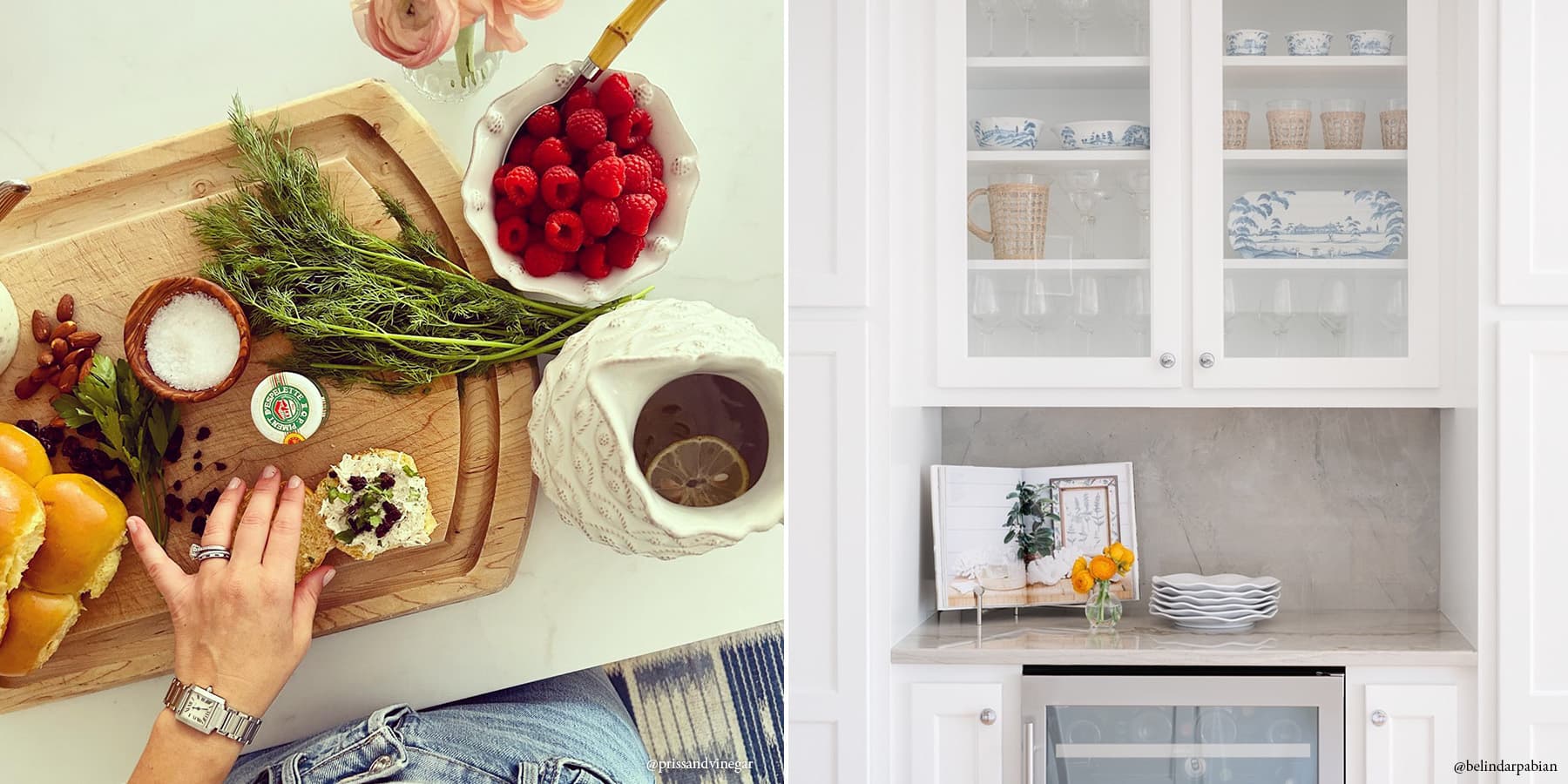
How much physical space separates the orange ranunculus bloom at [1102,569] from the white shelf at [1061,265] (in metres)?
0.54

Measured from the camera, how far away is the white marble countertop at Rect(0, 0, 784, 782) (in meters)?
1.06

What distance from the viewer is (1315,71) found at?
191 cm

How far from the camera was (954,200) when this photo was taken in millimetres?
A: 1877

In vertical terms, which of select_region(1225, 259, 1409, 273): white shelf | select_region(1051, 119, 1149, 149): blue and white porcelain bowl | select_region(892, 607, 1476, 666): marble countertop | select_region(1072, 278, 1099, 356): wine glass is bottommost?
select_region(892, 607, 1476, 666): marble countertop

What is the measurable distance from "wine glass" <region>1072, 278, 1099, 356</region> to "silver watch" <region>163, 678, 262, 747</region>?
147cm

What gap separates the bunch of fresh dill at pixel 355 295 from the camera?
1009mm

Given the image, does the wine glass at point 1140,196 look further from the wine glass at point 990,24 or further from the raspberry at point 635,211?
the raspberry at point 635,211

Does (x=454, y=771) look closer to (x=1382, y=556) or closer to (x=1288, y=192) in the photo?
(x=1288, y=192)

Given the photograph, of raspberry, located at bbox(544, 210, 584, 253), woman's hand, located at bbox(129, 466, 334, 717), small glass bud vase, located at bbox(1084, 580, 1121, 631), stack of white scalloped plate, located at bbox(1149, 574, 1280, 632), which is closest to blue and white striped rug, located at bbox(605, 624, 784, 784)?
woman's hand, located at bbox(129, 466, 334, 717)

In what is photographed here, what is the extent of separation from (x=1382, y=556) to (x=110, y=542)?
7.25 feet

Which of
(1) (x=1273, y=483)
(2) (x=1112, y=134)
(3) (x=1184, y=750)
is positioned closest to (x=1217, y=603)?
(3) (x=1184, y=750)

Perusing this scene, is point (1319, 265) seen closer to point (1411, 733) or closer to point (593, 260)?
point (1411, 733)

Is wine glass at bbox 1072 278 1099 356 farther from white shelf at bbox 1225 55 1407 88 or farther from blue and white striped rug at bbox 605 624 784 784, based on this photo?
blue and white striped rug at bbox 605 624 784 784

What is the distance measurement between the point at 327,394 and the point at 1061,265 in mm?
1331
